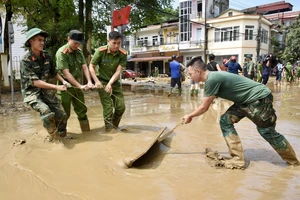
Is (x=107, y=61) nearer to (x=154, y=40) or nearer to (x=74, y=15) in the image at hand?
(x=74, y=15)

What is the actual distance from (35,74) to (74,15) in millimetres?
11241

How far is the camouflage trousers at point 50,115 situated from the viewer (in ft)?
12.0

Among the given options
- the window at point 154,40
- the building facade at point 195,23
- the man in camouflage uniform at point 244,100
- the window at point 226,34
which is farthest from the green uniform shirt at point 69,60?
the window at point 154,40

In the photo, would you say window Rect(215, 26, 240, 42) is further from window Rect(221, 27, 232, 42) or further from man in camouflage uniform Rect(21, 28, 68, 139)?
man in camouflage uniform Rect(21, 28, 68, 139)

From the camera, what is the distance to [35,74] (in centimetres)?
376

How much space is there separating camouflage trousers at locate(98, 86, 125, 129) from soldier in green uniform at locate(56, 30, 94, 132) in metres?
0.35

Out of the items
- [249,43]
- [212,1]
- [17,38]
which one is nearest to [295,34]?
[249,43]

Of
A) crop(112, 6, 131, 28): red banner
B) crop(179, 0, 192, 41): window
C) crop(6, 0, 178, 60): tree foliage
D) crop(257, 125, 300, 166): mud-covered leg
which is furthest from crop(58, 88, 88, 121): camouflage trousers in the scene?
crop(179, 0, 192, 41): window

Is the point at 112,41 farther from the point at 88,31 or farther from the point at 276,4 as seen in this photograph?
the point at 276,4

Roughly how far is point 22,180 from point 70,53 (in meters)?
2.12

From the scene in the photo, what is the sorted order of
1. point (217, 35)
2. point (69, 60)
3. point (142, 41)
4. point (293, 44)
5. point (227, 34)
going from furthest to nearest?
point (142, 41) < point (217, 35) < point (227, 34) < point (293, 44) < point (69, 60)

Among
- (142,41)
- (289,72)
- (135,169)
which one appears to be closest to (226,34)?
(289,72)

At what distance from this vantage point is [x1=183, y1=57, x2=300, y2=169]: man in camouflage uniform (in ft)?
9.95

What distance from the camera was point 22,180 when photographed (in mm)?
2820
